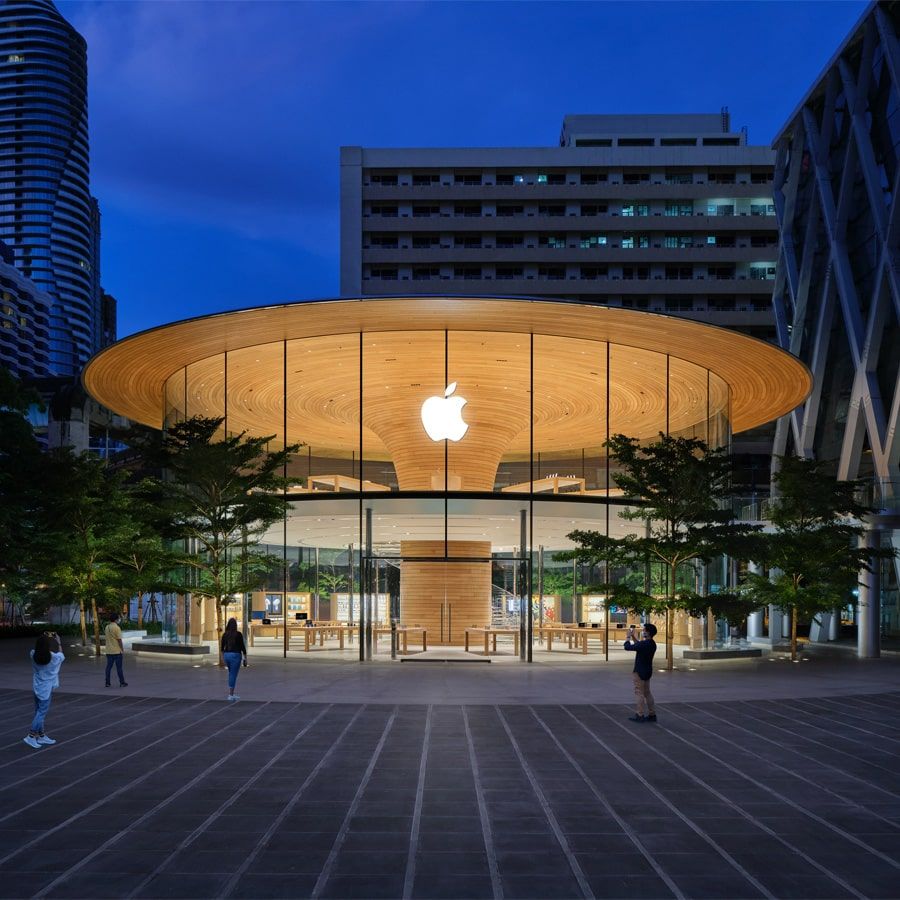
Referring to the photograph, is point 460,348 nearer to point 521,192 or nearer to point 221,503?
point 221,503

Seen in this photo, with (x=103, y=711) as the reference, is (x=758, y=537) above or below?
above

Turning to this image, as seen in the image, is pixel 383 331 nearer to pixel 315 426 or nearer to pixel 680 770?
pixel 315 426

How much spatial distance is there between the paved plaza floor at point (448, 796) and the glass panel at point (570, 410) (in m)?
11.1

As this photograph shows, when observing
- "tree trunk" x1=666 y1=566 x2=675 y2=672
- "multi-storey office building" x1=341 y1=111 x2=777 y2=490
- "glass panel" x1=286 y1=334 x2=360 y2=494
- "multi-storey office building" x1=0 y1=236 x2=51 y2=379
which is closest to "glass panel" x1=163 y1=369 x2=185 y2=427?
"glass panel" x1=286 y1=334 x2=360 y2=494

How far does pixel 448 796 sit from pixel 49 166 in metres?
193

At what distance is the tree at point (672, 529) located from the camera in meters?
22.6

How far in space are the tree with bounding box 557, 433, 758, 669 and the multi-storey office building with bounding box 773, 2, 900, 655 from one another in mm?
9404

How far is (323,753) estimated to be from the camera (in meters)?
12.0

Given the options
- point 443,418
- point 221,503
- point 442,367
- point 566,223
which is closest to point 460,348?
point 442,367

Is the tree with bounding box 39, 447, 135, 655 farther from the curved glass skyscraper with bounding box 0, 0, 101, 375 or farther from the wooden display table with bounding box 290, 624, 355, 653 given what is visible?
the curved glass skyscraper with bounding box 0, 0, 101, 375

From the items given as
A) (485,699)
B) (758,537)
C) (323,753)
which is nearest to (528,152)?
(758,537)

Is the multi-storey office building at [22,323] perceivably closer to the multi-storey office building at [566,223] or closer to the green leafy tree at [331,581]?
the multi-storey office building at [566,223]

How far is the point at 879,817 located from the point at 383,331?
18546 millimetres

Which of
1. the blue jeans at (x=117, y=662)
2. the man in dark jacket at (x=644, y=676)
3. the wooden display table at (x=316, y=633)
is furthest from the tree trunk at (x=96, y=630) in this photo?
the man in dark jacket at (x=644, y=676)
